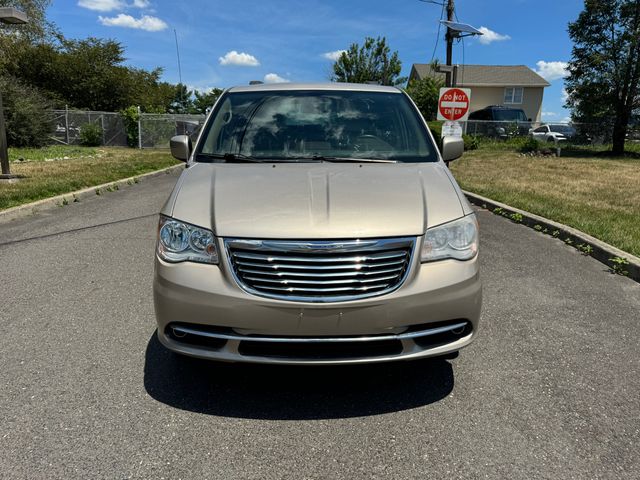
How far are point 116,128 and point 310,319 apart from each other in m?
24.7

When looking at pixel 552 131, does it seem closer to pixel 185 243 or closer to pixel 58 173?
pixel 58 173

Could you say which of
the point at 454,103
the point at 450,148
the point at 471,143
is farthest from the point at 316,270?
the point at 471,143

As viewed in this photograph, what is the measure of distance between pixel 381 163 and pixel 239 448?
206cm

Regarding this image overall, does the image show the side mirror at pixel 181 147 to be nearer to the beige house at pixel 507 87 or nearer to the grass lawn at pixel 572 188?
the grass lawn at pixel 572 188

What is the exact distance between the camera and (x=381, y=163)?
11.8 ft

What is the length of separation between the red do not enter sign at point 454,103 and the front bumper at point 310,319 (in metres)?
10.7

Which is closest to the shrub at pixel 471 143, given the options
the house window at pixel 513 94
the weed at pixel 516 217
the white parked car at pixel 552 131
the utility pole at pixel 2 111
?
the white parked car at pixel 552 131

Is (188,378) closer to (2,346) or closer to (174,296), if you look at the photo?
(174,296)

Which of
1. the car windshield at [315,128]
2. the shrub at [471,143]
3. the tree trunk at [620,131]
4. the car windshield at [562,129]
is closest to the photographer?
the car windshield at [315,128]

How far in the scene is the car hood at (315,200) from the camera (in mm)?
2670

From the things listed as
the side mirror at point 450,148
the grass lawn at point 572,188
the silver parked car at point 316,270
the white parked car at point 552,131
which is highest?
the white parked car at point 552,131

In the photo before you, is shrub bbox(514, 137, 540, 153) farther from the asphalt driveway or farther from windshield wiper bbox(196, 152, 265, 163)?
windshield wiper bbox(196, 152, 265, 163)

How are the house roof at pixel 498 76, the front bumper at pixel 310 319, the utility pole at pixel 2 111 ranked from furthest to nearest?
the house roof at pixel 498 76, the utility pole at pixel 2 111, the front bumper at pixel 310 319

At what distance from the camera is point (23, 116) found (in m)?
18.8
